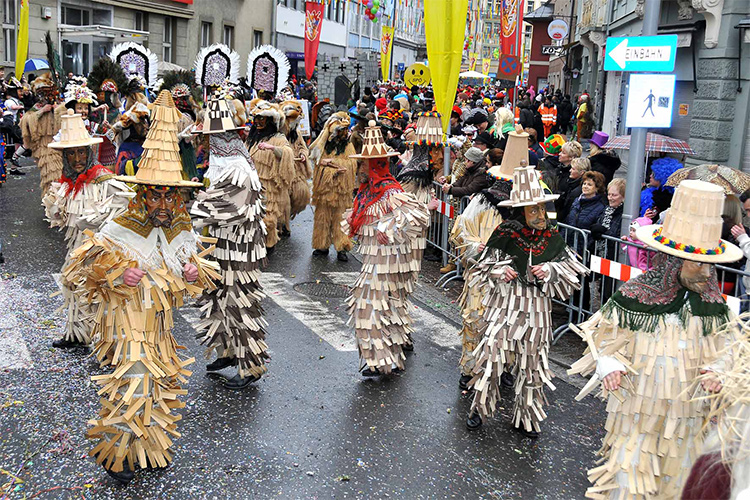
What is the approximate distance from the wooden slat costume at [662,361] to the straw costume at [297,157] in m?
7.02

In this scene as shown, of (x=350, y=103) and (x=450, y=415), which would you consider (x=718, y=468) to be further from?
(x=350, y=103)

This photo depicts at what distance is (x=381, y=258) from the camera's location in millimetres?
6215

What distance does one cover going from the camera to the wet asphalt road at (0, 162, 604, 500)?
4480mm

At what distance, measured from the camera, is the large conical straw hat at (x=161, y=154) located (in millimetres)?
4379

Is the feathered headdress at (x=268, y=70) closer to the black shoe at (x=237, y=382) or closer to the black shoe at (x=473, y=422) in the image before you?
the black shoe at (x=237, y=382)

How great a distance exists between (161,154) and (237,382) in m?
2.17

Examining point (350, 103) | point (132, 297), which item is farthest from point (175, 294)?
point (350, 103)

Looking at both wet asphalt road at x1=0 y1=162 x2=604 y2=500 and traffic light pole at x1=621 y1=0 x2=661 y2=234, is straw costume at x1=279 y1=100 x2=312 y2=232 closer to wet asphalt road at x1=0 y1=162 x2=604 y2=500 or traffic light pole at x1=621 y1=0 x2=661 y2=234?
wet asphalt road at x1=0 y1=162 x2=604 y2=500

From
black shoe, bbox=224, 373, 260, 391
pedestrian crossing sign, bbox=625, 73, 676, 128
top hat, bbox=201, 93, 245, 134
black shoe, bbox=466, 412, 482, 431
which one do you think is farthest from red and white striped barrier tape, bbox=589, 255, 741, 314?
top hat, bbox=201, 93, 245, 134

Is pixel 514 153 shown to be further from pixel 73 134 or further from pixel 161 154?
pixel 73 134

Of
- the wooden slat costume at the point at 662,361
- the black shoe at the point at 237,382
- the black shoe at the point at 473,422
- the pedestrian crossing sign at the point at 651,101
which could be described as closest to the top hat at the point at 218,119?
the black shoe at the point at 237,382

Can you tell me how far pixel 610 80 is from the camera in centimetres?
2278

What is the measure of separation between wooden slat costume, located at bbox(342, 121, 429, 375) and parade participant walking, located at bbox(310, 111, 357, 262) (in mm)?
3831

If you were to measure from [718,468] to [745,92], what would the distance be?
11.9 metres
